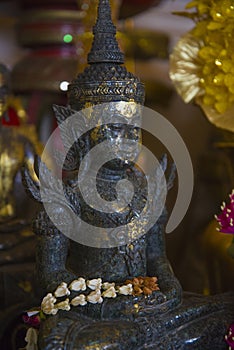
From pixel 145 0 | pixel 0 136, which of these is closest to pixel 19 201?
pixel 0 136

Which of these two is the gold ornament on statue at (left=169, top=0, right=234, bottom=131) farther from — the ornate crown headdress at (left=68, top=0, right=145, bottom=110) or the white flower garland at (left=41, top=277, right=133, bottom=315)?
the white flower garland at (left=41, top=277, right=133, bottom=315)

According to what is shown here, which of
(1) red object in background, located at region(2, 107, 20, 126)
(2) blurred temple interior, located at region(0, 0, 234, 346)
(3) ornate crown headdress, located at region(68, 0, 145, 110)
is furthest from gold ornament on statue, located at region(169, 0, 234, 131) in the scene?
(1) red object in background, located at region(2, 107, 20, 126)

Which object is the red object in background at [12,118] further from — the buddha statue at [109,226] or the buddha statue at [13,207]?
the buddha statue at [109,226]

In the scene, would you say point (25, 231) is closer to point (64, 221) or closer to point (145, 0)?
point (64, 221)

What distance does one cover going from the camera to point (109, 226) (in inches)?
40.9

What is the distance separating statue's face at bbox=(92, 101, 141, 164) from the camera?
102 cm

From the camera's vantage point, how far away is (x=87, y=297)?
0.98 meters

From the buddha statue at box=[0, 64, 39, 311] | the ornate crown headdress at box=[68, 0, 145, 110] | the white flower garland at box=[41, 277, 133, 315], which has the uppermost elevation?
the ornate crown headdress at box=[68, 0, 145, 110]

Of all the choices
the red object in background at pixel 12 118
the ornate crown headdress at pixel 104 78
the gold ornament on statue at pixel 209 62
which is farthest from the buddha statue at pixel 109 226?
the red object in background at pixel 12 118

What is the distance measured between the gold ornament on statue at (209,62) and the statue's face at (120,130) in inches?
10.3

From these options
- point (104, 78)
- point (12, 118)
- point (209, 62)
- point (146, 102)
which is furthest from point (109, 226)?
point (146, 102)

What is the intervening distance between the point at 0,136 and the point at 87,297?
0.57 metres

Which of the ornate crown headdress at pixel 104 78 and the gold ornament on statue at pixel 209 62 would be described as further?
the gold ornament on statue at pixel 209 62

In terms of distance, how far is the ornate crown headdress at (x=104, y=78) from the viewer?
1.02m
